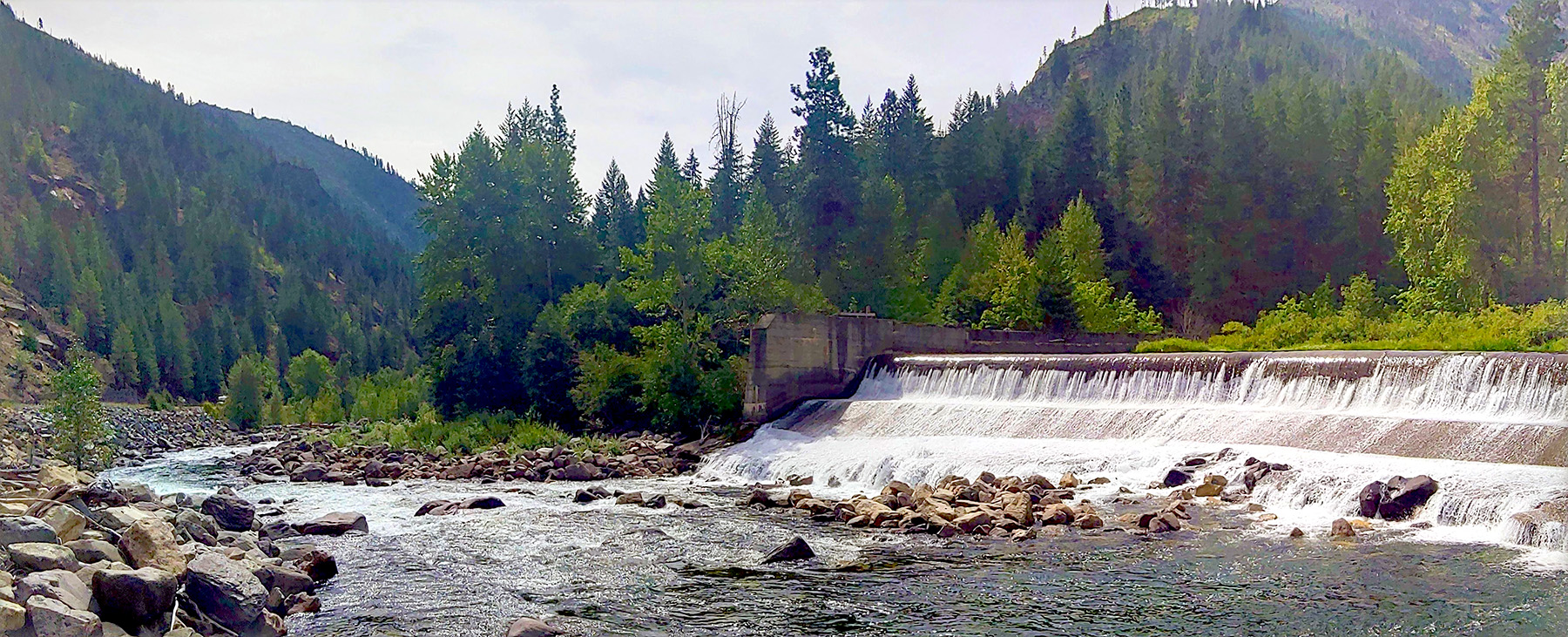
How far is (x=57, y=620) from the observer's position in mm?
8562

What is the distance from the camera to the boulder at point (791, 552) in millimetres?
14180

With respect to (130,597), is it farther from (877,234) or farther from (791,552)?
(877,234)

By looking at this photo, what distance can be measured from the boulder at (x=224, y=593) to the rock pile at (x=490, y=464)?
14787mm

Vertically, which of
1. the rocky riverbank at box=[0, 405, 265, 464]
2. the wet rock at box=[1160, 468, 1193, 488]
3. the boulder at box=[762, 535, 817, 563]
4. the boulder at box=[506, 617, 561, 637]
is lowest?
the rocky riverbank at box=[0, 405, 265, 464]

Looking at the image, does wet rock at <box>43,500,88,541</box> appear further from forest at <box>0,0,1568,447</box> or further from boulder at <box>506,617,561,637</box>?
forest at <box>0,0,1568,447</box>

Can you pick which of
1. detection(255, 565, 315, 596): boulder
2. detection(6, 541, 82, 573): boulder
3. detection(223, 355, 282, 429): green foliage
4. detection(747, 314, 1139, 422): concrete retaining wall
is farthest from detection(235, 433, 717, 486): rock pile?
detection(223, 355, 282, 429): green foliage

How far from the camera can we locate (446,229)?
140 ft

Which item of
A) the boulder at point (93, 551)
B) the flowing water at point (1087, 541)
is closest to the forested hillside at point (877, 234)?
the flowing water at point (1087, 541)

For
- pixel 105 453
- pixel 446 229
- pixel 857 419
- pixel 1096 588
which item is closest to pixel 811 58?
pixel 446 229

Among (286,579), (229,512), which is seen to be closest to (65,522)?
(286,579)

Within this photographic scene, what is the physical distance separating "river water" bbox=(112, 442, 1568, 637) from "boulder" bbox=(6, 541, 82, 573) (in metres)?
2.10

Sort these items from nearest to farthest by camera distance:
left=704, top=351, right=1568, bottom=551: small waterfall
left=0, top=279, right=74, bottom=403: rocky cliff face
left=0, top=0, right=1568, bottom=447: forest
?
left=704, top=351, right=1568, bottom=551: small waterfall, left=0, top=0, right=1568, bottom=447: forest, left=0, top=279, right=74, bottom=403: rocky cliff face

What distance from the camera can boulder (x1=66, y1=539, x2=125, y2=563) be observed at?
10523mm

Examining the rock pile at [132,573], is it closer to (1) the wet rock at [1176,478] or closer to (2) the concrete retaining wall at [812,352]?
(1) the wet rock at [1176,478]
